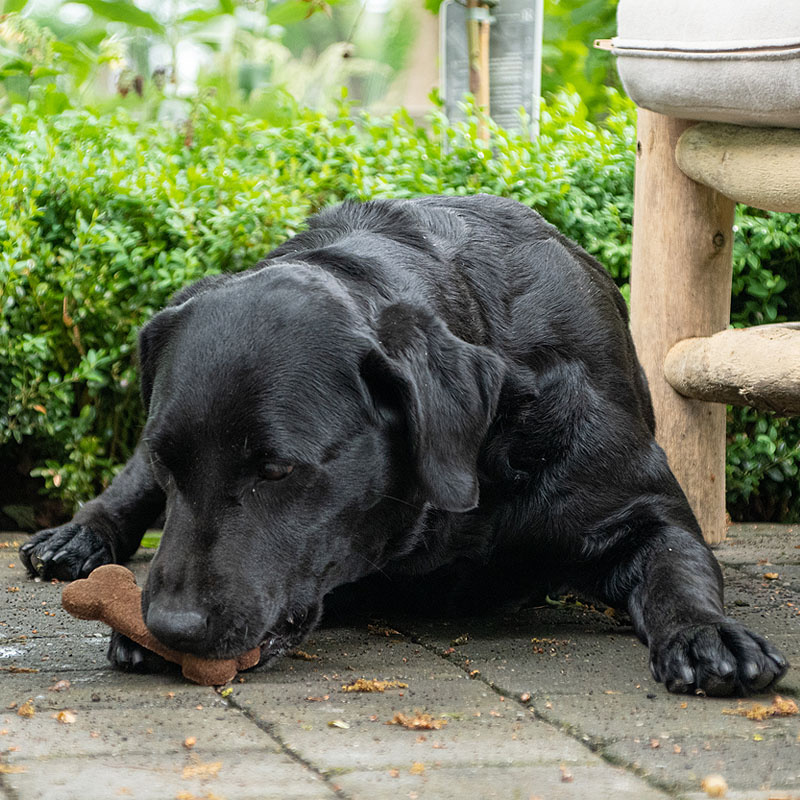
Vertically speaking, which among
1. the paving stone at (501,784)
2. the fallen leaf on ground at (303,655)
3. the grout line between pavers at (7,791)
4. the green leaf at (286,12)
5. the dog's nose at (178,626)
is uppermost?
the green leaf at (286,12)

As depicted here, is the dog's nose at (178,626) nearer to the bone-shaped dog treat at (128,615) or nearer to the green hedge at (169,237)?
the bone-shaped dog treat at (128,615)

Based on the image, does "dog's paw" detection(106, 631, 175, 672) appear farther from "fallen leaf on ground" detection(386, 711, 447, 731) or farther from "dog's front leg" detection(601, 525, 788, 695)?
"dog's front leg" detection(601, 525, 788, 695)

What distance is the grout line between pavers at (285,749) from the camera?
5.65 ft

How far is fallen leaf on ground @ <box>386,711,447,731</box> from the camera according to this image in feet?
6.63

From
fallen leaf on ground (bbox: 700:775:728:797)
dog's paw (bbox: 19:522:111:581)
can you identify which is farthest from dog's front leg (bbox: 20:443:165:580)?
fallen leaf on ground (bbox: 700:775:728:797)

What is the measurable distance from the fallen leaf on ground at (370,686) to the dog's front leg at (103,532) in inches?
51.1

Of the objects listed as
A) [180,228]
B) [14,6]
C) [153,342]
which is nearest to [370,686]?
[153,342]

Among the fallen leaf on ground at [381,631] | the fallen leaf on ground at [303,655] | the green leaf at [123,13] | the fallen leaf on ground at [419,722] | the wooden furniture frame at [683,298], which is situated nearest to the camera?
the fallen leaf on ground at [419,722]

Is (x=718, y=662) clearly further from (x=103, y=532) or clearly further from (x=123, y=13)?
(x=123, y=13)

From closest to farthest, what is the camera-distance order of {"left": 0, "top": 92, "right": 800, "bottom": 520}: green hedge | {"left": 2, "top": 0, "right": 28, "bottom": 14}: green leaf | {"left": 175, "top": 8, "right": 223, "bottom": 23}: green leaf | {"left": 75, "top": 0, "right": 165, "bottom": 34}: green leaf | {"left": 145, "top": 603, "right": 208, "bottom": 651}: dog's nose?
{"left": 145, "top": 603, "right": 208, "bottom": 651}: dog's nose < {"left": 0, "top": 92, "right": 800, "bottom": 520}: green hedge < {"left": 2, "top": 0, "right": 28, "bottom": 14}: green leaf < {"left": 75, "top": 0, "right": 165, "bottom": 34}: green leaf < {"left": 175, "top": 8, "right": 223, "bottom": 23}: green leaf

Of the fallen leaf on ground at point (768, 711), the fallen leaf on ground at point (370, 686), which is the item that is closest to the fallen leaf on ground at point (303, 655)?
the fallen leaf on ground at point (370, 686)

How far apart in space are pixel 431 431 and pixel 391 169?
6.95 feet

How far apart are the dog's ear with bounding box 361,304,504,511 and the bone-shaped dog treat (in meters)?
0.49

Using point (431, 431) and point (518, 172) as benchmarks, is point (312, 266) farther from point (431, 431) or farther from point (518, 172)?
point (518, 172)
